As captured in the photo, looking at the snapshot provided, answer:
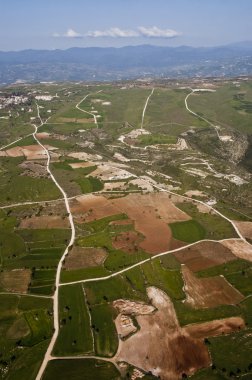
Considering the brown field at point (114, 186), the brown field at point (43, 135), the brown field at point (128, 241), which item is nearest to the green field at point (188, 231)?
the brown field at point (128, 241)

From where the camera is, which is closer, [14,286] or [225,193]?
[14,286]

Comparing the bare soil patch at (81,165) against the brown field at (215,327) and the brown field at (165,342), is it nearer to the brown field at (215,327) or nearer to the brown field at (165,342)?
the brown field at (165,342)

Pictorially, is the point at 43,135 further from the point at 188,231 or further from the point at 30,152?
the point at 188,231

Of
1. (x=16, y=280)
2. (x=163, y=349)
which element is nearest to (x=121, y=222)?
(x=16, y=280)

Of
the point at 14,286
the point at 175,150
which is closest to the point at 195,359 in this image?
the point at 14,286

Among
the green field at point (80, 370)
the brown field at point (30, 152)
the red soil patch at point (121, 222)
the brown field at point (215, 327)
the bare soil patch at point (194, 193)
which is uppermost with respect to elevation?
the brown field at point (30, 152)

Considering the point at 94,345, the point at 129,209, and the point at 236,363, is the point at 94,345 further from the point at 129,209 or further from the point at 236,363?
the point at 129,209
